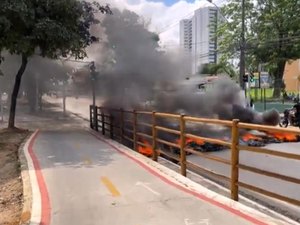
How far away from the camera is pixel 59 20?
18312mm

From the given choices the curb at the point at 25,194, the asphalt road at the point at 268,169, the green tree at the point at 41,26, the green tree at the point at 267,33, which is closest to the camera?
the curb at the point at 25,194

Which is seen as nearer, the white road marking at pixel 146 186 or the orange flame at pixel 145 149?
the white road marking at pixel 146 186

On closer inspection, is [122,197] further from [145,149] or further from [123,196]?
[145,149]

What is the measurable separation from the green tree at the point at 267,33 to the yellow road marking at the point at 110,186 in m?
41.3

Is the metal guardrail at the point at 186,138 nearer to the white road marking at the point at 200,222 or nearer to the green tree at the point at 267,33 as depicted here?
the white road marking at the point at 200,222

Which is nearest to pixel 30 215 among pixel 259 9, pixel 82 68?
pixel 82 68

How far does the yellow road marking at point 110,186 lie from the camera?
721 cm

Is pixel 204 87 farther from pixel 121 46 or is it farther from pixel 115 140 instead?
pixel 115 140

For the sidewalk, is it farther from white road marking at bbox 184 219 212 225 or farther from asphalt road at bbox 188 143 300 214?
asphalt road at bbox 188 143 300 214

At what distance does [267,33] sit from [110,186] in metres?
45.3

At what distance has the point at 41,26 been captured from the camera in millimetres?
17094

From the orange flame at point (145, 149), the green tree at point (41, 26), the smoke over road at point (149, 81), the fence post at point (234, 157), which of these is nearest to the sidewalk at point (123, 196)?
the fence post at point (234, 157)

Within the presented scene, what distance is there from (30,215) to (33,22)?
Answer: 1241 cm

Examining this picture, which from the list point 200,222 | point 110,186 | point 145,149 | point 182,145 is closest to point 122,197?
point 110,186
